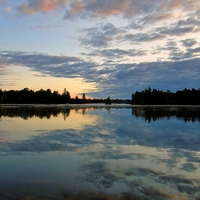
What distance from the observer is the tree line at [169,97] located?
154275 mm

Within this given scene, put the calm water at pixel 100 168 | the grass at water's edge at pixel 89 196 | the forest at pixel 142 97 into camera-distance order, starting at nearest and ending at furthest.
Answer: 1. the grass at water's edge at pixel 89 196
2. the calm water at pixel 100 168
3. the forest at pixel 142 97

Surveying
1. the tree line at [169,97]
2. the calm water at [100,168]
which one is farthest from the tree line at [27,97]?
the calm water at [100,168]

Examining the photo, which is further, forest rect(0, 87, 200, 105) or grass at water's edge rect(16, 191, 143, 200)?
forest rect(0, 87, 200, 105)

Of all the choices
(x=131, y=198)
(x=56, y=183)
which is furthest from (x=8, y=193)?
(x=131, y=198)

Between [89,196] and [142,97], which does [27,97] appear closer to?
[142,97]

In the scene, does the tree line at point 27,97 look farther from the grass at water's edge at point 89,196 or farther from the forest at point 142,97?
the grass at water's edge at point 89,196

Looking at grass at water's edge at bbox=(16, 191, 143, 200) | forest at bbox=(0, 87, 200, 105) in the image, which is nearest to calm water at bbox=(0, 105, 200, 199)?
grass at water's edge at bbox=(16, 191, 143, 200)

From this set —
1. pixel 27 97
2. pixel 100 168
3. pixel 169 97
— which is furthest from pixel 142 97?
pixel 100 168

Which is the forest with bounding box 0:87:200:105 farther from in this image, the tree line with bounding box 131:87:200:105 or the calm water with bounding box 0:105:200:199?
the calm water with bounding box 0:105:200:199

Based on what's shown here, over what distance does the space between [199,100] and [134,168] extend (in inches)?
5998

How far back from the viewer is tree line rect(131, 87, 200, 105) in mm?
154275

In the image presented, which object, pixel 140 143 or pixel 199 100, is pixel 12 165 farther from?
pixel 199 100

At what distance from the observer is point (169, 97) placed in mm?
172875

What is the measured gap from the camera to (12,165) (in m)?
9.39
